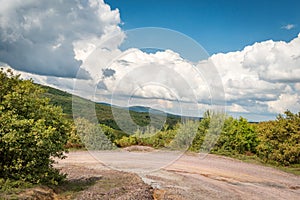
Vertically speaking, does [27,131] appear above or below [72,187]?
above

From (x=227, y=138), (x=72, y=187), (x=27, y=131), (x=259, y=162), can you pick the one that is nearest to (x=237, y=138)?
(x=227, y=138)

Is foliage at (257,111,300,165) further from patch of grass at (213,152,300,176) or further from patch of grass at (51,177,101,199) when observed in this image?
patch of grass at (51,177,101,199)

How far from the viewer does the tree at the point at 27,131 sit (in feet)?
34.1

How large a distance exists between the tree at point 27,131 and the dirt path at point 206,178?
14.7 feet

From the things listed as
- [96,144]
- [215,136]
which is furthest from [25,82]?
[215,136]

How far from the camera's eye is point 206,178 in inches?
763

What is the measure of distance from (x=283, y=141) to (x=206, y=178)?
11.1 meters

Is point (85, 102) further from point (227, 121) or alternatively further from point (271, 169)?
point (227, 121)

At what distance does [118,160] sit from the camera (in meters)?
24.4

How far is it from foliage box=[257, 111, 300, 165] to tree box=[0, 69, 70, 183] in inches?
773

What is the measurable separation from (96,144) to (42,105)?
9.93m

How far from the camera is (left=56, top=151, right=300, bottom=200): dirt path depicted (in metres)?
15.0

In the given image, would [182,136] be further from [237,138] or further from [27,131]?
[237,138]

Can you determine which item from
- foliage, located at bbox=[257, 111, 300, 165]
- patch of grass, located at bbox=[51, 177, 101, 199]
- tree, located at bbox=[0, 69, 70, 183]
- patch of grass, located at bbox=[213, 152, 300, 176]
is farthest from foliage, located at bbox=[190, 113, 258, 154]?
tree, located at bbox=[0, 69, 70, 183]
